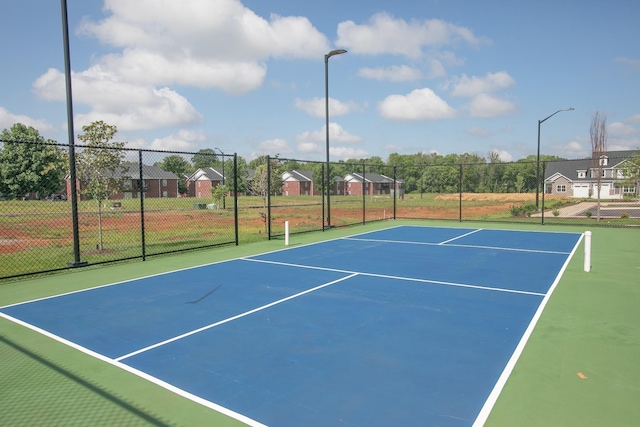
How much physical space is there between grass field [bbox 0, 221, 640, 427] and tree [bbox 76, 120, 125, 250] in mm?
5805

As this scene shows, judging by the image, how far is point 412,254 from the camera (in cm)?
1237

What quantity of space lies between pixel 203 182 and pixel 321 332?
63944 mm

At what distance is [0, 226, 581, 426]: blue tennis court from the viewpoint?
13.4ft

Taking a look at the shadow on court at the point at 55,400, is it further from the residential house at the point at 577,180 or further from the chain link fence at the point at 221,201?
the residential house at the point at 577,180

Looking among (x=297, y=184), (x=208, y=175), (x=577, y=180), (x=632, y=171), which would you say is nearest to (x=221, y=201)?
(x=208, y=175)

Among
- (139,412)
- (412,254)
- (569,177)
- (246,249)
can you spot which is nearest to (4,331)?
(139,412)

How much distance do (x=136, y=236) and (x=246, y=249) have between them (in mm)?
7481

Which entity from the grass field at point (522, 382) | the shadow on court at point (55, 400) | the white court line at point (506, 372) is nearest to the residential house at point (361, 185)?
the white court line at point (506, 372)

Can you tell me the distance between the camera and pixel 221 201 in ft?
137

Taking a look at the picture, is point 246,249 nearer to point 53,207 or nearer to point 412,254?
point 412,254

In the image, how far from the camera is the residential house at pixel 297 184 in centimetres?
8194

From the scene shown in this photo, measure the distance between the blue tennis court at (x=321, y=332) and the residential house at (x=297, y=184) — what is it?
7116 cm

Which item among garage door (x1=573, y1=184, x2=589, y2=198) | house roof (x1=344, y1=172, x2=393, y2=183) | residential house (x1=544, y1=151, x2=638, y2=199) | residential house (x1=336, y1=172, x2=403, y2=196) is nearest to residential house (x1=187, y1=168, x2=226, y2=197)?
residential house (x1=336, y1=172, x2=403, y2=196)

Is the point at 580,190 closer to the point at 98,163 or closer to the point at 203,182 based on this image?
the point at 203,182
